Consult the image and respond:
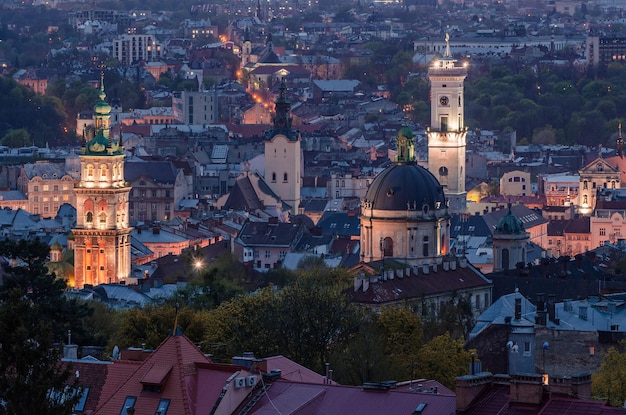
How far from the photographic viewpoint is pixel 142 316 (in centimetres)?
5756

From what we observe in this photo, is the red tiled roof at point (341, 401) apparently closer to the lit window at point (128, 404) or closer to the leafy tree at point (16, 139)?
the lit window at point (128, 404)

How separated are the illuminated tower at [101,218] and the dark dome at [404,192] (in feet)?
32.2

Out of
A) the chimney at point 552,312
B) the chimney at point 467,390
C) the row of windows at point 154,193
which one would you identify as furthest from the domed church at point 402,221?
the row of windows at point 154,193

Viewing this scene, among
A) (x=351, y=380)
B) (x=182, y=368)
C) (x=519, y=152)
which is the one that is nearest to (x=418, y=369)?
(x=351, y=380)

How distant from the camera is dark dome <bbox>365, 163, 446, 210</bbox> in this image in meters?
83.2

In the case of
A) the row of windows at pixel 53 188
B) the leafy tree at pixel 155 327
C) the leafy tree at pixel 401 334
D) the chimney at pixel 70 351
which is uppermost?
the chimney at pixel 70 351

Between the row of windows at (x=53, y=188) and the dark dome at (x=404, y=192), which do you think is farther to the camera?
the row of windows at (x=53, y=188)

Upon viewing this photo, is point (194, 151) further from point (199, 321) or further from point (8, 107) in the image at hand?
point (199, 321)

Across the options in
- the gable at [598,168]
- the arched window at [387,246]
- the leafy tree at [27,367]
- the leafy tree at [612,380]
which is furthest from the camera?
the gable at [598,168]

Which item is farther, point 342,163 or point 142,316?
point 342,163

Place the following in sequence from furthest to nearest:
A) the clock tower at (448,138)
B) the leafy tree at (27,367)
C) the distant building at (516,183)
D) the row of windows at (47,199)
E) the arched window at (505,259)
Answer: the distant building at (516,183)
the row of windows at (47,199)
the clock tower at (448,138)
the arched window at (505,259)
the leafy tree at (27,367)

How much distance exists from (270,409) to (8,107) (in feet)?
464

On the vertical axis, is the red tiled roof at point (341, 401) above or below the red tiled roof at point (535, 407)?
below

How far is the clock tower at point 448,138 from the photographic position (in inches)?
4343
